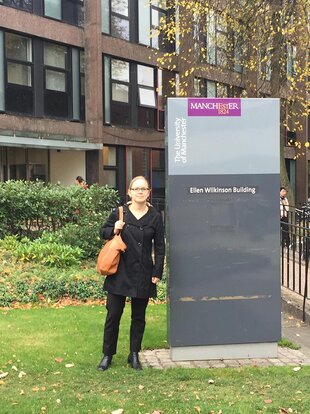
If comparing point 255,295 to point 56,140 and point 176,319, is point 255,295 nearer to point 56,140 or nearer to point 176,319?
point 176,319

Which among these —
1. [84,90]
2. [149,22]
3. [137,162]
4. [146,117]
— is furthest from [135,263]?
[149,22]

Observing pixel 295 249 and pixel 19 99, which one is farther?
pixel 19 99

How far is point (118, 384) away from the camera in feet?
14.5

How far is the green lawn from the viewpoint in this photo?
3.97 m

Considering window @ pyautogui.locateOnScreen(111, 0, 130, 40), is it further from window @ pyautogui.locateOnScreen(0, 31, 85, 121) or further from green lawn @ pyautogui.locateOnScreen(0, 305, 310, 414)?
green lawn @ pyautogui.locateOnScreen(0, 305, 310, 414)

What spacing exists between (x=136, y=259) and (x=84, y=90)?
15.9 metres

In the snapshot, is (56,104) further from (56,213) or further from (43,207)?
(43,207)

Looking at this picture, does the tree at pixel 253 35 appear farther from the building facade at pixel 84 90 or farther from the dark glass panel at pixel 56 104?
the dark glass panel at pixel 56 104

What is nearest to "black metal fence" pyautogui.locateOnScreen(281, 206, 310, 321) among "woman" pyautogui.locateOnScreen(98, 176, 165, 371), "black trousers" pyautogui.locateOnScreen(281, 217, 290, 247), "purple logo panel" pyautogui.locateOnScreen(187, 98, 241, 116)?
"black trousers" pyautogui.locateOnScreen(281, 217, 290, 247)

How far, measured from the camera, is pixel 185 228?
16.3ft

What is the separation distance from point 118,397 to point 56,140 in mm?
14774

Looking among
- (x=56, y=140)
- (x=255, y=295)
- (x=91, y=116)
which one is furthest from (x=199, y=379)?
(x=91, y=116)

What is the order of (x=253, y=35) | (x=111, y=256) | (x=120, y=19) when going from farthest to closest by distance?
(x=120, y=19) → (x=253, y=35) → (x=111, y=256)

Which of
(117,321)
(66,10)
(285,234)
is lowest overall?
(117,321)
